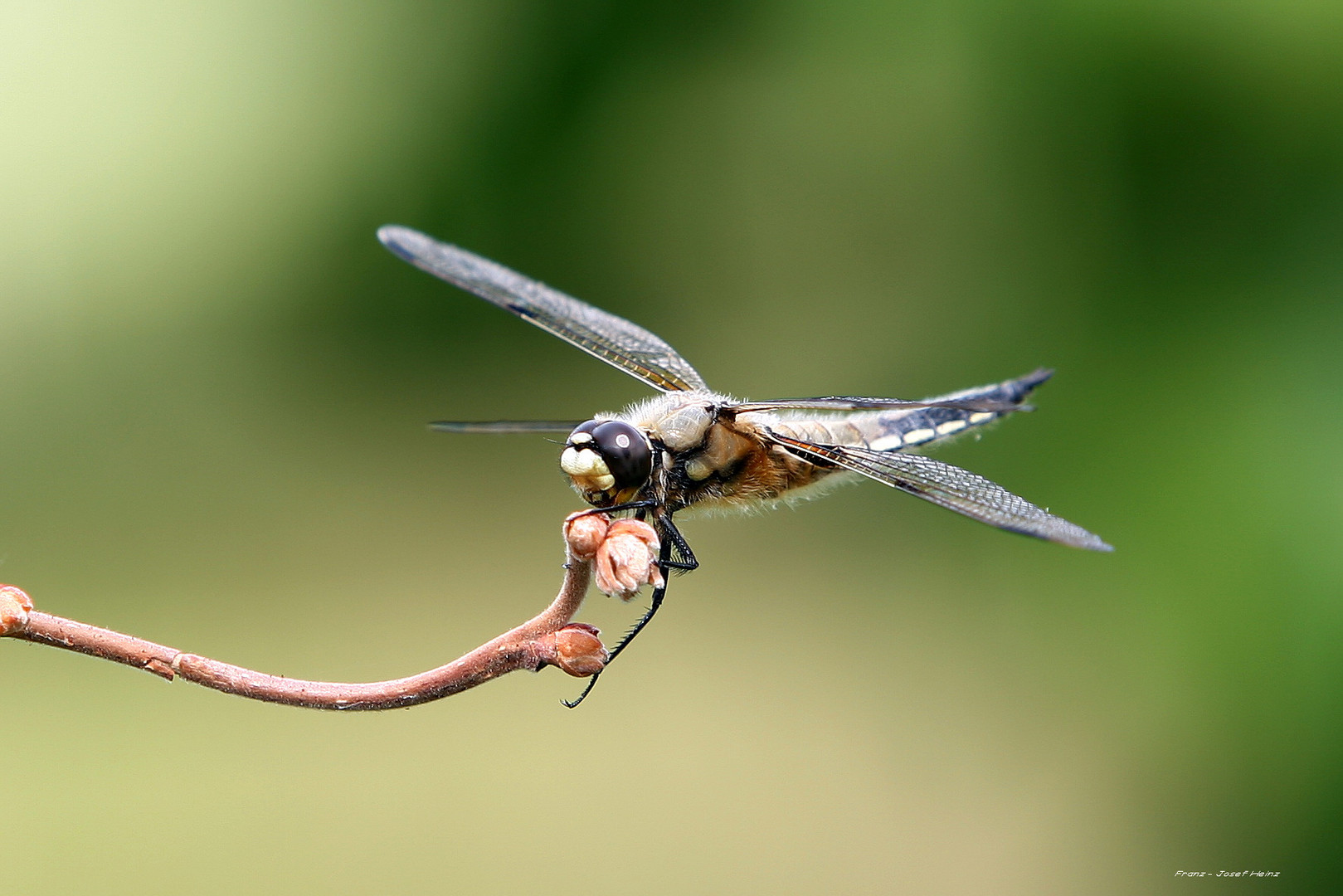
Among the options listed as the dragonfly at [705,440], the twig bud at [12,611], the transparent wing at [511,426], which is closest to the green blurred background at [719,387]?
the dragonfly at [705,440]

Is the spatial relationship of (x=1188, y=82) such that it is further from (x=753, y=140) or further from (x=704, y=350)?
(x=704, y=350)

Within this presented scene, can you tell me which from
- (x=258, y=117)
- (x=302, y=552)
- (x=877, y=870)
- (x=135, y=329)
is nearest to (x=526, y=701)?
(x=302, y=552)

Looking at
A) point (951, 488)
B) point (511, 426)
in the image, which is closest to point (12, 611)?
point (511, 426)

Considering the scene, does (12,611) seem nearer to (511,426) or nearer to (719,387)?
(511,426)

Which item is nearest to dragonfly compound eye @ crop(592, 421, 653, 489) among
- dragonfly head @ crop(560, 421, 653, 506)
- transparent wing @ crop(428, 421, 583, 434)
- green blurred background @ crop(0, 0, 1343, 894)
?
dragonfly head @ crop(560, 421, 653, 506)

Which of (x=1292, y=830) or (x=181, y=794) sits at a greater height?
(x=1292, y=830)

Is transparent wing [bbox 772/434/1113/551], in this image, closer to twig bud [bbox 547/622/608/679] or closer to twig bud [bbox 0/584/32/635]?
twig bud [bbox 547/622/608/679]
